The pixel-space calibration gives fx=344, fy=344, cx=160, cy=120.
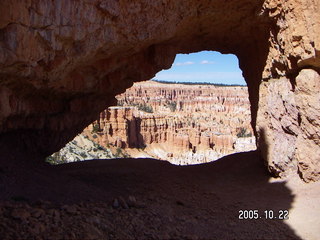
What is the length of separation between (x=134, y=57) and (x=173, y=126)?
4575 cm

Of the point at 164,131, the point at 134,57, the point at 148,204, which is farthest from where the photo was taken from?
the point at 164,131

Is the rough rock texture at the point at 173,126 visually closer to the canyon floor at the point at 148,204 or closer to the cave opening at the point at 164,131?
the cave opening at the point at 164,131

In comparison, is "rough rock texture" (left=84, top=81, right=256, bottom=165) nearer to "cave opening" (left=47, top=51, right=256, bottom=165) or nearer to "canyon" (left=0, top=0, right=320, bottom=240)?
"cave opening" (left=47, top=51, right=256, bottom=165)

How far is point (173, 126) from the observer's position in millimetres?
56062

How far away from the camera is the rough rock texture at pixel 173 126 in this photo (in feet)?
153

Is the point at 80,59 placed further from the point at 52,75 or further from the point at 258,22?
the point at 258,22

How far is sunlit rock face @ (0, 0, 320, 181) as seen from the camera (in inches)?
262

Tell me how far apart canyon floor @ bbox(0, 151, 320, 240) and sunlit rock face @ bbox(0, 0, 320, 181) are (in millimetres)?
1123

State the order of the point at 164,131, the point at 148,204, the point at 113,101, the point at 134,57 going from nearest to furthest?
the point at 148,204 < the point at 134,57 < the point at 113,101 < the point at 164,131

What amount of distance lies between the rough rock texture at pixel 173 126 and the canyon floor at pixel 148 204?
33457 millimetres

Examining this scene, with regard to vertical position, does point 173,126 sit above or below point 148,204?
below

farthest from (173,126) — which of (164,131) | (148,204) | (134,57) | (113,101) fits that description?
(148,204)

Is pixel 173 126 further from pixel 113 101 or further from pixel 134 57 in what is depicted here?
pixel 134 57

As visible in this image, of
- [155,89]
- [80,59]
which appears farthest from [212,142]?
[80,59]
